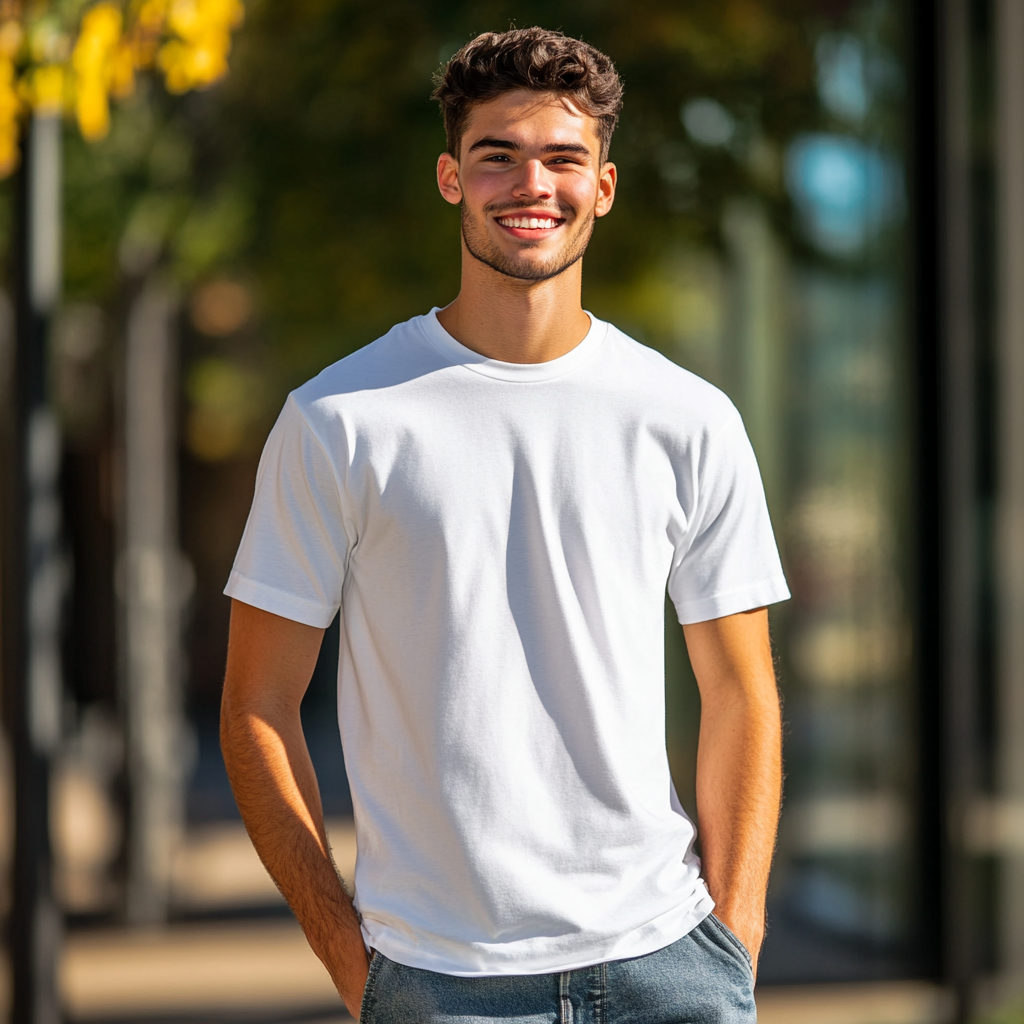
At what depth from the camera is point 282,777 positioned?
2.01 m

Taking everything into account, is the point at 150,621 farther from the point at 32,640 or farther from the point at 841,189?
the point at 841,189

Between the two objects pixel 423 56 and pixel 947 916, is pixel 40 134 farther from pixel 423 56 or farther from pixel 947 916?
pixel 947 916

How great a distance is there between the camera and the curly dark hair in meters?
2.00

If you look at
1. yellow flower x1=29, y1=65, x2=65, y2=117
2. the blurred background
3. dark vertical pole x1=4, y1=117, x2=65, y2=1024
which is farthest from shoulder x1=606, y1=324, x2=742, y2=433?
the blurred background

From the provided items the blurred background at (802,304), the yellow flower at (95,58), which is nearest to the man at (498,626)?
the yellow flower at (95,58)

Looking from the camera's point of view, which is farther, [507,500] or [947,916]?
[947,916]

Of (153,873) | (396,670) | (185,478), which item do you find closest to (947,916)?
(153,873)

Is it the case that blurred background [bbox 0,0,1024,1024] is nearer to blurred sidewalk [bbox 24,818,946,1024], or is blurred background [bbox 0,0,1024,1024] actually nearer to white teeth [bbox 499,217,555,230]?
blurred sidewalk [bbox 24,818,946,1024]

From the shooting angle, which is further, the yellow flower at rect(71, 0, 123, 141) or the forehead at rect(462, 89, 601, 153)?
the yellow flower at rect(71, 0, 123, 141)

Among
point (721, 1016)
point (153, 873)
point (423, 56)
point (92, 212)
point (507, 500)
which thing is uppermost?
point (423, 56)

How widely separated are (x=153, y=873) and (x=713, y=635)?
16.2ft

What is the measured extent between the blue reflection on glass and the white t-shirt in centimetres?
397

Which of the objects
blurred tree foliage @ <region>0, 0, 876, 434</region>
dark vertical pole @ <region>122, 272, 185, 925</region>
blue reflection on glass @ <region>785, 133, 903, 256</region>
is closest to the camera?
blurred tree foliage @ <region>0, 0, 876, 434</region>

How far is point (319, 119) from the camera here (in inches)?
231
